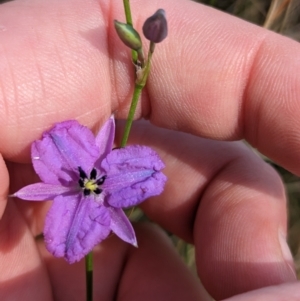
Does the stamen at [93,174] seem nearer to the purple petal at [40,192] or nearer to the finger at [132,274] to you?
the purple petal at [40,192]

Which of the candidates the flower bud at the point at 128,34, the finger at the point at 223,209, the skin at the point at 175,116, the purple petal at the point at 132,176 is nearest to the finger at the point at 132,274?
the skin at the point at 175,116

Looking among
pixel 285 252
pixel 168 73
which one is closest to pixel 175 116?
pixel 168 73

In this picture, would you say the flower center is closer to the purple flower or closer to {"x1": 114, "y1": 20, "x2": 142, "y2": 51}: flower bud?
the purple flower

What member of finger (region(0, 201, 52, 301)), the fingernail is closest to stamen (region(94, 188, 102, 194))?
finger (region(0, 201, 52, 301))

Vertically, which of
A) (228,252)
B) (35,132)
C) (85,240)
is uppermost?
(35,132)

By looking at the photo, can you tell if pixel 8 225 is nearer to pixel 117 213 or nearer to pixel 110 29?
pixel 117 213

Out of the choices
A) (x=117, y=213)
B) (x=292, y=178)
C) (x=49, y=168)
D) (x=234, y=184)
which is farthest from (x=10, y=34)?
(x=292, y=178)
